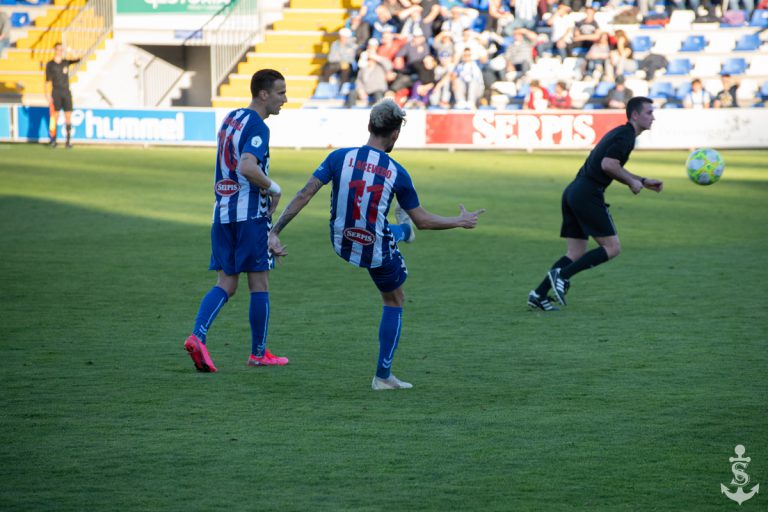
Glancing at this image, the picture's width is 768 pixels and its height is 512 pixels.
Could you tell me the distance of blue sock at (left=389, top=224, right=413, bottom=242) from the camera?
7172mm

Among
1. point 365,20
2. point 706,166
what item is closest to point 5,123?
point 365,20

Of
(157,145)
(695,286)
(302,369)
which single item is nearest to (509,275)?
(695,286)

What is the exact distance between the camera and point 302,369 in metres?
7.20

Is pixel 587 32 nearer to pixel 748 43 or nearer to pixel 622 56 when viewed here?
pixel 622 56

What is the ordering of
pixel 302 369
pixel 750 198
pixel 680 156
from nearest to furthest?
1. pixel 302 369
2. pixel 750 198
3. pixel 680 156

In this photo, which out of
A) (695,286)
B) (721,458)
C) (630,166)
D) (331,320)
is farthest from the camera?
(630,166)

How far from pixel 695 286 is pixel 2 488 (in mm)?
7076

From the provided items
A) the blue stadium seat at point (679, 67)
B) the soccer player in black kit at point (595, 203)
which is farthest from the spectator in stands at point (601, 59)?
the soccer player in black kit at point (595, 203)

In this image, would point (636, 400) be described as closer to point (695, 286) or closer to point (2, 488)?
point (2, 488)

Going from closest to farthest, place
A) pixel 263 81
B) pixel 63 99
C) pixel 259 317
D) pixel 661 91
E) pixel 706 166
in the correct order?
pixel 263 81 → pixel 259 317 → pixel 706 166 → pixel 63 99 → pixel 661 91

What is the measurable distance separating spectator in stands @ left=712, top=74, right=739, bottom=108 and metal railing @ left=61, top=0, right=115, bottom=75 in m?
17.0

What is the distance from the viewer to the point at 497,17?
96.7 ft

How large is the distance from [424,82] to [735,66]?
7.62 m

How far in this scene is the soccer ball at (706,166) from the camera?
11570 millimetres
